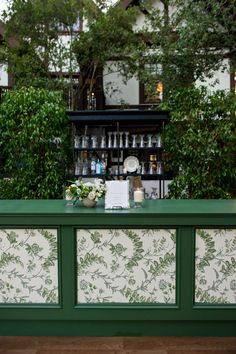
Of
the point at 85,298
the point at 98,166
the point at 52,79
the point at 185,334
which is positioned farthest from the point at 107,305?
the point at 52,79

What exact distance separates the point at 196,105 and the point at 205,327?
3537mm

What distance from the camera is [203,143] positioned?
5352 mm

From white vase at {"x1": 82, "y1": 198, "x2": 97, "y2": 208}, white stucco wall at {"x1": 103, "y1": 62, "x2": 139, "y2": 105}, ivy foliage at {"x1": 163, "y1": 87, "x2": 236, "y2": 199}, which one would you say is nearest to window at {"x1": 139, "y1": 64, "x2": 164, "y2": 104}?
white stucco wall at {"x1": 103, "y1": 62, "x2": 139, "y2": 105}

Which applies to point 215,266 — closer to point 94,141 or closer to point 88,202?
point 88,202

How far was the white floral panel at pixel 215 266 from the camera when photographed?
2.68 metres

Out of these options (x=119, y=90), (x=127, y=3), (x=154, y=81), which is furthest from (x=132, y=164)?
(x=127, y=3)

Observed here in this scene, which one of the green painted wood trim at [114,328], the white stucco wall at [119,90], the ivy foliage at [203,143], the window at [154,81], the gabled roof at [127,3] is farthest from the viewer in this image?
the white stucco wall at [119,90]

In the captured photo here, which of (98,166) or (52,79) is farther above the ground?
(52,79)

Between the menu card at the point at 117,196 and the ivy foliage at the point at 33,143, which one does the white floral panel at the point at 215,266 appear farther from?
the ivy foliage at the point at 33,143

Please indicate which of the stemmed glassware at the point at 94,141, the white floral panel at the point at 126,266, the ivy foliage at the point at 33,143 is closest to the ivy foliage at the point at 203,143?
the stemmed glassware at the point at 94,141

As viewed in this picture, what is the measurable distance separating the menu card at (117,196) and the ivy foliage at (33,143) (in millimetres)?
2661

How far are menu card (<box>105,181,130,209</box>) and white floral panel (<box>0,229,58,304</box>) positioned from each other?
0.47m

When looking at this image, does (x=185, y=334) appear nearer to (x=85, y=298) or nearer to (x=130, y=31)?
Result: (x=85, y=298)

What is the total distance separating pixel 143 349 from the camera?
2650mm
